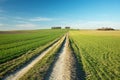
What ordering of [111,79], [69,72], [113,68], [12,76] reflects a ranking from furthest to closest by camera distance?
[113,68]
[69,72]
[12,76]
[111,79]

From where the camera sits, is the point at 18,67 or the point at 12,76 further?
the point at 18,67

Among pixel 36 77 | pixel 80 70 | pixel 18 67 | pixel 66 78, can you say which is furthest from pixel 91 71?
pixel 18 67

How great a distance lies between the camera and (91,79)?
10.2 meters

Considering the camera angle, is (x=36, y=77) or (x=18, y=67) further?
(x=18, y=67)

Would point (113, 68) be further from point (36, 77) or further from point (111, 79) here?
point (36, 77)

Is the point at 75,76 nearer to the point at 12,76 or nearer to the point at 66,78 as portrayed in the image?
the point at 66,78

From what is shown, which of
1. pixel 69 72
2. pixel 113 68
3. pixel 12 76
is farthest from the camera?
pixel 113 68

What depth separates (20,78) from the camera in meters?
10.3

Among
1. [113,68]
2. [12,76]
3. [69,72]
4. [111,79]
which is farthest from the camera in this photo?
[113,68]

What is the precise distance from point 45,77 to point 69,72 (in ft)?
7.19

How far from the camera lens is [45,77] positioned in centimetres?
1061

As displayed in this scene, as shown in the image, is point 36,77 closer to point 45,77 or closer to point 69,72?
point 45,77

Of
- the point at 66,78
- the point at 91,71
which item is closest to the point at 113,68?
the point at 91,71

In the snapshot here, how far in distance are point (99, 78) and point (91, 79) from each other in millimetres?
606
